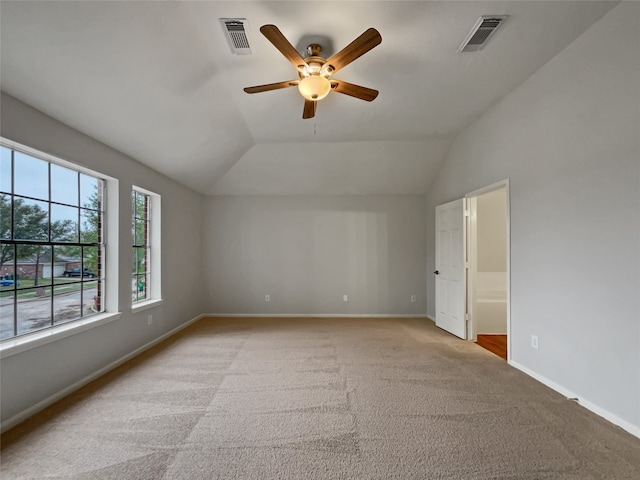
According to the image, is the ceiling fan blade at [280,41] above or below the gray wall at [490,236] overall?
above

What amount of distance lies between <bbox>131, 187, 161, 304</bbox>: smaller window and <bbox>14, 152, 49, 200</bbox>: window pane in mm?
1419

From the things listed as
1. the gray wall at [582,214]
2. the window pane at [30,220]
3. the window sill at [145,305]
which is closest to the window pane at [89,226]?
the window pane at [30,220]

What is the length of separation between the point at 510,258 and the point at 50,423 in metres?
4.39

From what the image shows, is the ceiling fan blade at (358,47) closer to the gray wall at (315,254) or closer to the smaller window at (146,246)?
the smaller window at (146,246)

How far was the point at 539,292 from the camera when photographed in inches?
113

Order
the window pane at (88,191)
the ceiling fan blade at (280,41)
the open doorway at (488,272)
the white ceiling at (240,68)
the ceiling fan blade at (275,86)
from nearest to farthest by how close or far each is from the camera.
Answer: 1. the ceiling fan blade at (280,41)
2. the white ceiling at (240,68)
3. the ceiling fan blade at (275,86)
4. the window pane at (88,191)
5. the open doorway at (488,272)

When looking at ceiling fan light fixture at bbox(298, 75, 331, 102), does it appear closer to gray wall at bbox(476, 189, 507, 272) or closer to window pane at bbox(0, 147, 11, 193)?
window pane at bbox(0, 147, 11, 193)

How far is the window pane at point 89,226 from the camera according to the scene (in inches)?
117

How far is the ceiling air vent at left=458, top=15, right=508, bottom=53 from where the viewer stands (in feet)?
7.39

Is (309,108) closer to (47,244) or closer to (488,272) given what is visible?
(47,244)

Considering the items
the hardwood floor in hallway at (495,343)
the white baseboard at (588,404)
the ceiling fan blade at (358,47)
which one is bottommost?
the hardwood floor in hallway at (495,343)

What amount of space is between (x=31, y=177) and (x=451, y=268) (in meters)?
4.96

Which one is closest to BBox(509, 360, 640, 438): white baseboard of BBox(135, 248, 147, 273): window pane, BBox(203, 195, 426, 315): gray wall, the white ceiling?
BBox(203, 195, 426, 315): gray wall

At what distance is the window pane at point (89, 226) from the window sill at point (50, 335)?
2.64 feet
